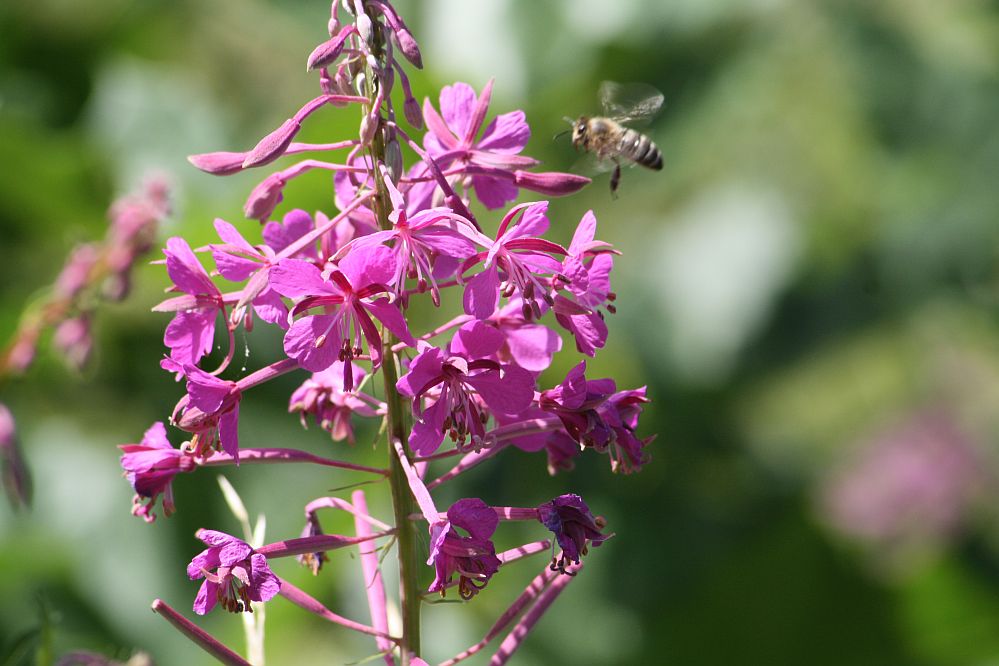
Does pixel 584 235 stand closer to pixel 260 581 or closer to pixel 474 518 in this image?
pixel 474 518

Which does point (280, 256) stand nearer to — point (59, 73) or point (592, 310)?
point (592, 310)

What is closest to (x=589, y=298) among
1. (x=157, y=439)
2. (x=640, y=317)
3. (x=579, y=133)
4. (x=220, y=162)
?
(x=220, y=162)

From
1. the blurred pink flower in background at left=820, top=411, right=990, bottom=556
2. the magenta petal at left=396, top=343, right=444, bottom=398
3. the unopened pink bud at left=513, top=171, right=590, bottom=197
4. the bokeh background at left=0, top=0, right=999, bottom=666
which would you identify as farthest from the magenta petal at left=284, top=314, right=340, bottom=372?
the blurred pink flower in background at left=820, top=411, right=990, bottom=556

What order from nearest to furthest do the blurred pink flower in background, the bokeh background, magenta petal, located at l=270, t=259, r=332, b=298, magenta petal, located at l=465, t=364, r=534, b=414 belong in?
magenta petal, located at l=270, t=259, r=332, b=298, magenta petal, located at l=465, t=364, r=534, b=414, the bokeh background, the blurred pink flower in background

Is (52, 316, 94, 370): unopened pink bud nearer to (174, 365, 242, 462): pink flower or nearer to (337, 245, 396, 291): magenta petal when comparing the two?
(174, 365, 242, 462): pink flower

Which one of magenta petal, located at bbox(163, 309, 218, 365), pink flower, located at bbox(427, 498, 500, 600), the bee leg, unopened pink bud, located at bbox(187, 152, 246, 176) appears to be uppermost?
unopened pink bud, located at bbox(187, 152, 246, 176)

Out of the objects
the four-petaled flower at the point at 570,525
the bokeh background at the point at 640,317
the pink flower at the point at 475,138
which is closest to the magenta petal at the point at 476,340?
the four-petaled flower at the point at 570,525

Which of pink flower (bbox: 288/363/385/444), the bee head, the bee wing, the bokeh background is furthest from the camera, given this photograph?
the bokeh background
